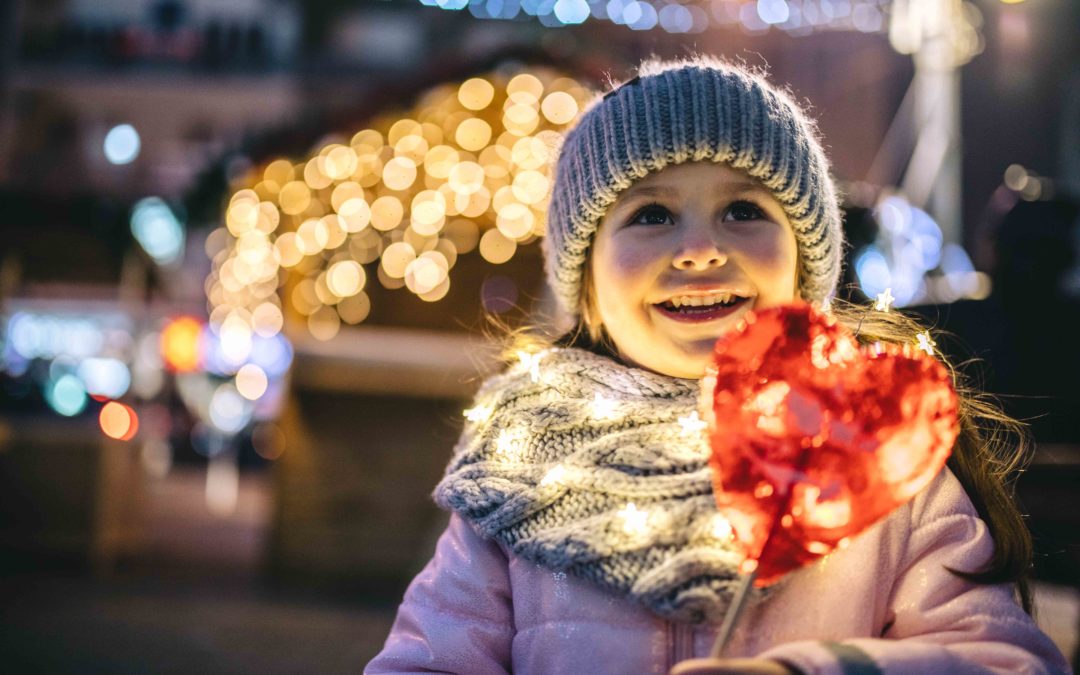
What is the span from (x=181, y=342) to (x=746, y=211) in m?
13.3

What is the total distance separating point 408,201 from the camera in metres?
5.61

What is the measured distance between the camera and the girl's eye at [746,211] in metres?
1.27

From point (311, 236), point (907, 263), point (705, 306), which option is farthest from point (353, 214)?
point (705, 306)

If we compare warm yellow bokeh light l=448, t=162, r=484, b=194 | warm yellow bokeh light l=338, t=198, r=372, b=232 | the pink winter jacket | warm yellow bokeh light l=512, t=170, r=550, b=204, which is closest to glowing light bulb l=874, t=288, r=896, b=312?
the pink winter jacket

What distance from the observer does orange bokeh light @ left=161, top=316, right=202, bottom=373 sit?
13.3 meters

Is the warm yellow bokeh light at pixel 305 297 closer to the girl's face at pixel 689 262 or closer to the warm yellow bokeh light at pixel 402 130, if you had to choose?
the warm yellow bokeh light at pixel 402 130

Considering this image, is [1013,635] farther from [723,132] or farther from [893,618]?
[723,132]

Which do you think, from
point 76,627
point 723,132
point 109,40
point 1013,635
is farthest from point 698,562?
point 109,40

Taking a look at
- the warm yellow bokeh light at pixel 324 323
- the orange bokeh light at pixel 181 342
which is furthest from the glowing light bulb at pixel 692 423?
the orange bokeh light at pixel 181 342

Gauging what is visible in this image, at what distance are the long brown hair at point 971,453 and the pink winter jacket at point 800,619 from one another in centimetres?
3

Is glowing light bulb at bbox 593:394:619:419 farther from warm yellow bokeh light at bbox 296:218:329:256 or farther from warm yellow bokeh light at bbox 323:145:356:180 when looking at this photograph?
warm yellow bokeh light at bbox 296:218:329:256

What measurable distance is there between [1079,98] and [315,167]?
15.1ft

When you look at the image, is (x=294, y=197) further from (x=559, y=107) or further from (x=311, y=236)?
(x=559, y=107)

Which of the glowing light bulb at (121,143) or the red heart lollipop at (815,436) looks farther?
the glowing light bulb at (121,143)
